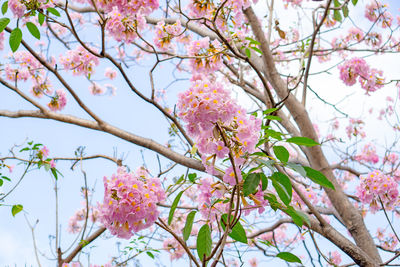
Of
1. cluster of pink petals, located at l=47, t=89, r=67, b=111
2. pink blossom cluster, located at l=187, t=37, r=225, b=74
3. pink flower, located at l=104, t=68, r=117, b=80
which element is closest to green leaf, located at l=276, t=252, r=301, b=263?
pink blossom cluster, located at l=187, t=37, r=225, b=74

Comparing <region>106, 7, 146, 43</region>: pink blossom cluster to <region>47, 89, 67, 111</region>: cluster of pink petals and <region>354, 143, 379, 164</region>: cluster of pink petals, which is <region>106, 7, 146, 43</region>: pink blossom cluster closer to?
<region>47, 89, 67, 111</region>: cluster of pink petals

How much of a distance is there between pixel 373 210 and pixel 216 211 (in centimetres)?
173

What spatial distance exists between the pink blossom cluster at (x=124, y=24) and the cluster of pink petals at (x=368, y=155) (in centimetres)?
353

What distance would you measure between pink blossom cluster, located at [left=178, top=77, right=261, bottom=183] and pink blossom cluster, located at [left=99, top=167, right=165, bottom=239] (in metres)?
0.24

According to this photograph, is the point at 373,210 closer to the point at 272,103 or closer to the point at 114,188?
the point at 272,103

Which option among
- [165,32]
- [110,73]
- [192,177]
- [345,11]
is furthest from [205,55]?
[110,73]

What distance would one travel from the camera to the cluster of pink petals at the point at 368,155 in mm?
4528

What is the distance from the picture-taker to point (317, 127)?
492 cm

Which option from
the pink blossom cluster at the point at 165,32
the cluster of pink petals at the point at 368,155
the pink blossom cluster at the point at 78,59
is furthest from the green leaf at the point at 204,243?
the cluster of pink petals at the point at 368,155

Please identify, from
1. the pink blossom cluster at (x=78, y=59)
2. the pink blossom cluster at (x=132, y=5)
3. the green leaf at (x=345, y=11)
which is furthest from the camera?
the green leaf at (x=345, y=11)

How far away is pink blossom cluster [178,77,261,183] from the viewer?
2.95 feet

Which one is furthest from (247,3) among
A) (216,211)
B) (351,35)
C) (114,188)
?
(351,35)

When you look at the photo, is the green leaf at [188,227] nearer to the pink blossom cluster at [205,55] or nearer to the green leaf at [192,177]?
the green leaf at [192,177]

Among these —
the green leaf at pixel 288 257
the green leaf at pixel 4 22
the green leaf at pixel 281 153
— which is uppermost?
the green leaf at pixel 4 22
